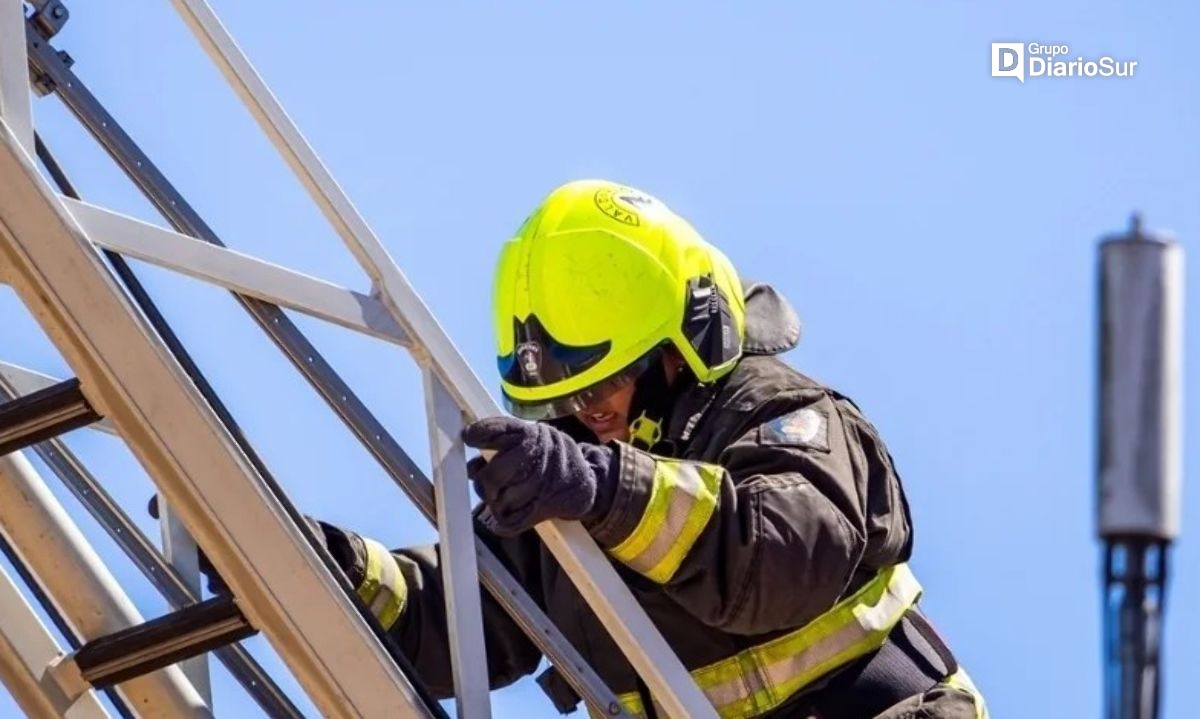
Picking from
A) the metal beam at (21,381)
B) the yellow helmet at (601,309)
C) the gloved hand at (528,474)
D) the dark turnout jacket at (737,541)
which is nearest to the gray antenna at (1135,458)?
the gloved hand at (528,474)

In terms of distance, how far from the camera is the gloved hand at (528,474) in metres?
4.46

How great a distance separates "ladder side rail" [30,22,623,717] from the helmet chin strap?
955 mm

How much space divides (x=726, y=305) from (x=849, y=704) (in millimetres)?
1065

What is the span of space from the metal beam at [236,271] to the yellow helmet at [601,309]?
109 centimetres

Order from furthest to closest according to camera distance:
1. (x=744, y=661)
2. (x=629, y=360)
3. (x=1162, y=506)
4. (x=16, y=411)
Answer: (x=629, y=360), (x=744, y=661), (x=16, y=411), (x=1162, y=506)

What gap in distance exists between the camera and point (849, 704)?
17.7 feet

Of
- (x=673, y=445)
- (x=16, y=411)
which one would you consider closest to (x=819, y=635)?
(x=673, y=445)

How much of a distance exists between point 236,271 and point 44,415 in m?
0.46

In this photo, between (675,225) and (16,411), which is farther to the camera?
(675,225)

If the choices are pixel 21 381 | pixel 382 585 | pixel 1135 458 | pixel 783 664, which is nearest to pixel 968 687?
pixel 783 664

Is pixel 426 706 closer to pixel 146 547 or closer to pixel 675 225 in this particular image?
pixel 146 547

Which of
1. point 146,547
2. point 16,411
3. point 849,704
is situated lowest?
point 849,704

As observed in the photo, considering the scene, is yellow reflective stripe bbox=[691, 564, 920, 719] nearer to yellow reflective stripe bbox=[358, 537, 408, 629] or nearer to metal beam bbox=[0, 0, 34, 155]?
yellow reflective stripe bbox=[358, 537, 408, 629]

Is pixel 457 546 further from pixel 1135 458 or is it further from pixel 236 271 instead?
pixel 1135 458
